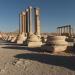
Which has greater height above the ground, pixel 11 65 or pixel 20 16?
pixel 20 16

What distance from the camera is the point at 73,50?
1298 cm

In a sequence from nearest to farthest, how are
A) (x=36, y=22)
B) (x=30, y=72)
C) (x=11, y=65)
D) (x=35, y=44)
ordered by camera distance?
(x=30, y=72) → (x=11, y=65) → (x=35, y=44) → (x=36, y=22)

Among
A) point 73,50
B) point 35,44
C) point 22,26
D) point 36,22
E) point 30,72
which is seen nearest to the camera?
point 30,72

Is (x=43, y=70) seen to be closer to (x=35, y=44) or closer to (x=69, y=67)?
(x=69, y=67)

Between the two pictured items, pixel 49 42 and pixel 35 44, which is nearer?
pixel 49 42

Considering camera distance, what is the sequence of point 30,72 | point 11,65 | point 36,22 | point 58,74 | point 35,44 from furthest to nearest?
point 36,22, point 35,44, point 11,65, point 30,72, point 58,74

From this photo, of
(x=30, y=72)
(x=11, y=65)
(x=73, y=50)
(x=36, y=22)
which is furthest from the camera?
(x=36, y=22)

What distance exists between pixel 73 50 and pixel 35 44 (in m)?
6.04

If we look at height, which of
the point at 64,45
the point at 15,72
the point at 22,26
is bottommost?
the point at 15,72

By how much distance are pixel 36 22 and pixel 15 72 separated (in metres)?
25.1

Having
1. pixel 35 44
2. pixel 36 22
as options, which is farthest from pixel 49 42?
pixel 36 22

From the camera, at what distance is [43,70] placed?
24.6 feet

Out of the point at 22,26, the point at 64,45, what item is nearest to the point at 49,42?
the point at 64,45

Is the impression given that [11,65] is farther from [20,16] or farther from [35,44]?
[20,16]
